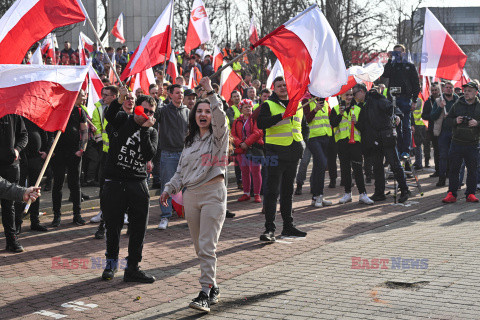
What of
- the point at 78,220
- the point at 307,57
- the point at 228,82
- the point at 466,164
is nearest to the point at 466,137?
the point at 466,164

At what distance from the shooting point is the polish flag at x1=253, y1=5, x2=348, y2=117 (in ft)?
26.7

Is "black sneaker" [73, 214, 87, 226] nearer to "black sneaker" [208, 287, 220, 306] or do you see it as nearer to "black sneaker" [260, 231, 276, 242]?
"black sneaker" [260, 231, 276, 242]

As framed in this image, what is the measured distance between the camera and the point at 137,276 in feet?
22.2

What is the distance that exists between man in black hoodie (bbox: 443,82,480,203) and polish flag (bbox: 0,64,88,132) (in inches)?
289

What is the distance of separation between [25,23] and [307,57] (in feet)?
11.2

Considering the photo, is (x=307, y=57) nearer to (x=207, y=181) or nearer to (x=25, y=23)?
(x=207, y=181)

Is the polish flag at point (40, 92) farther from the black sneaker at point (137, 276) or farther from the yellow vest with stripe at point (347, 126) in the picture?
the yellow vest with stripe at point (347, 126)

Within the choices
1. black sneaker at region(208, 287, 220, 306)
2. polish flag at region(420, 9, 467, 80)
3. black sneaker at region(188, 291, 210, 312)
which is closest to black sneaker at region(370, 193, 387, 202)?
polish flag at region(420, 9, 467, 80)

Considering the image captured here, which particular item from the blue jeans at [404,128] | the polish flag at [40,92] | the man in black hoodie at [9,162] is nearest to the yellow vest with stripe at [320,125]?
the blue jeans at [404,128]

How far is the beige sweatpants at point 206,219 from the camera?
593cm

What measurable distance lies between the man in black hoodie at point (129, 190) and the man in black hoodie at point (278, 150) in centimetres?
211

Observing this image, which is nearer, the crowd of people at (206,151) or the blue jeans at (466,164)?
the crowd of people at (206,151)

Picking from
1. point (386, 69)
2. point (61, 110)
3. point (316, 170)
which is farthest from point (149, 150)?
point (386, 69)

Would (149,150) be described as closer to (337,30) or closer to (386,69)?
(386,69)
